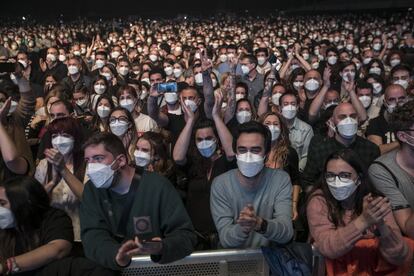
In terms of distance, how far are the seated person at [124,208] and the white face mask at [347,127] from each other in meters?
2.23

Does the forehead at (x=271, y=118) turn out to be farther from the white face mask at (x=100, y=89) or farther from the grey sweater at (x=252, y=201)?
the white face mask at (x=100, y=89)

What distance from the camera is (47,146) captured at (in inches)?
181

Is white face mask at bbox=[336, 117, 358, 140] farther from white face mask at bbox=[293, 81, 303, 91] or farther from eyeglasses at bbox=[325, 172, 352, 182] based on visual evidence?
white face mask at bbox=[293, 81, 303, 91]

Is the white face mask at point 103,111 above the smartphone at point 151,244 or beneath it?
above

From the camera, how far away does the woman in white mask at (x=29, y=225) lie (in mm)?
2959

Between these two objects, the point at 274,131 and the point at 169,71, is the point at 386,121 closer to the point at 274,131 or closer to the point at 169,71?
the point at 274,131

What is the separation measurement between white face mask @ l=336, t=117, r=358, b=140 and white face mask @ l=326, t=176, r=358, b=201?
1.57 metres

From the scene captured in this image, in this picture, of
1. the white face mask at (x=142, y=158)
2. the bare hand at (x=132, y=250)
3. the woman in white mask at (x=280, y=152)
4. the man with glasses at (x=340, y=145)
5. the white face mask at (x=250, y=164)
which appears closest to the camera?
the bare hand at (x=132, y=250)

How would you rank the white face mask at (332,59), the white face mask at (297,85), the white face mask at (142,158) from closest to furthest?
the white face mask at (142,158) → the white face mask at (297,85) → the white face mask at (332,59)

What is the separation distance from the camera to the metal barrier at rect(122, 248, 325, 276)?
111 inches

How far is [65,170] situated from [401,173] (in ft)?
7.65

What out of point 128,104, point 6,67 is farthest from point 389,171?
point 6,67

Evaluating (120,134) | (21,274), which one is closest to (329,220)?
(21,274)

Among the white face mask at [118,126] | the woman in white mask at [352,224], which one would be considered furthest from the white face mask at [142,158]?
the woman in white mask at [352,224]
